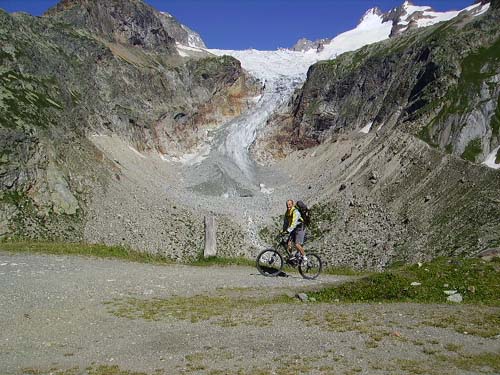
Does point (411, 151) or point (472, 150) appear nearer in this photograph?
point (472, 150)

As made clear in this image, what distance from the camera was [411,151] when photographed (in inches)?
2274

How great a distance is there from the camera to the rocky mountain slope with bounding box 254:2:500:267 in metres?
41.5

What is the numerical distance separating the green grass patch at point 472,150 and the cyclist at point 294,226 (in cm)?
3538

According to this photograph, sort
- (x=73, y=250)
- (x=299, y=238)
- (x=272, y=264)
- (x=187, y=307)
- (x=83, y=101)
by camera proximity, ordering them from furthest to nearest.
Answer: (x=83, y=101) < (x=73, y=250) < (x=272, y=264) < (x=299, y=238) < (x=187, y=307)

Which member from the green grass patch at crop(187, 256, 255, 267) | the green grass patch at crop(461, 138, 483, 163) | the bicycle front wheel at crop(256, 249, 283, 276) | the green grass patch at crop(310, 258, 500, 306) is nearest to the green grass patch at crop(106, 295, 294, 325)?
the green grass patch at crop(310, 258, 500, 306)

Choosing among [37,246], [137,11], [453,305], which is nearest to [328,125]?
[137,11]

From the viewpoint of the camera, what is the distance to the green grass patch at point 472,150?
50906 mm

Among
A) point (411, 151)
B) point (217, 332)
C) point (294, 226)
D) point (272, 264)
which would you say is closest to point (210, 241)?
point (272, 264)

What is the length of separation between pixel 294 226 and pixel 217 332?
9.83 meters

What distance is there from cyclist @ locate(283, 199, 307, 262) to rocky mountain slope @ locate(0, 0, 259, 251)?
2872 cm

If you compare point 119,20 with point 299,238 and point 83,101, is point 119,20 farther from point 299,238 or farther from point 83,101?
point 299,238

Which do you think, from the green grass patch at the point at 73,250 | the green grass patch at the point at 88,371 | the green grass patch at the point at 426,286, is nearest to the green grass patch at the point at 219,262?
the green grass patch at the point at 73,250

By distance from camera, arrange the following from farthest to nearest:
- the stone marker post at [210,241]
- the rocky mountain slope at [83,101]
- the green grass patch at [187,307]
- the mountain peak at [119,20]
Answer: the mountain peak at [119,20]
the rocky mountain slope at [83,101]
the stone marker post at [210,241]
the green grass patch at [187,307]

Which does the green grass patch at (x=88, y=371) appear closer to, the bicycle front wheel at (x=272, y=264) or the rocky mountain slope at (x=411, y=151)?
the bicycle front wheel at (x=272, y=264)
